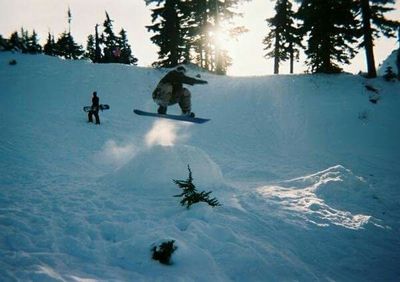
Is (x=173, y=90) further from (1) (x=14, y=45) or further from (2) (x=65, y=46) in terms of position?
(2) (x=65, y=46)

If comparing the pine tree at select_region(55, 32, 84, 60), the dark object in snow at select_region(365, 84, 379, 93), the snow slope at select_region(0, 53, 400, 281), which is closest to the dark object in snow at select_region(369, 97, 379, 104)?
the snow slope at select_region(0, 53, 400, 281)

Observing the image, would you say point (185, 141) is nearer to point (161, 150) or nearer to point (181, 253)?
point (161, 150)

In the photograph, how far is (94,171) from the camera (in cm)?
1032

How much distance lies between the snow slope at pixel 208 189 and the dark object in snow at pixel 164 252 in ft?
0.29

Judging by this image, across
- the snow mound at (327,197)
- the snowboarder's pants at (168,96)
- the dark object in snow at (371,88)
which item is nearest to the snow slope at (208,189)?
the snow mound at (327,197)

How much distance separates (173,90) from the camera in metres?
11.4

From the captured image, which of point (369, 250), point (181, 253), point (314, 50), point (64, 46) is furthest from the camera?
point (64, 46)

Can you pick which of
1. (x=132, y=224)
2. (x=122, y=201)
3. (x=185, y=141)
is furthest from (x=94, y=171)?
(x=185, y=141)

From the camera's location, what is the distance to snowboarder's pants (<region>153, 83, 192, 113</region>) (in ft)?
36.2

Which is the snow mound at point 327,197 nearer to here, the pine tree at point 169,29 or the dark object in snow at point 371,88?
the dark object in snow at point 371,88

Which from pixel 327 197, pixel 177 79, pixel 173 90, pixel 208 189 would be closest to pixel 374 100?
pixel 327 197

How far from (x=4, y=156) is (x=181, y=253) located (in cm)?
888

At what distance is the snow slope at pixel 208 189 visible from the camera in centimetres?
464

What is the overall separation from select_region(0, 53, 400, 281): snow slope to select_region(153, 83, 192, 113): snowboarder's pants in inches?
85.6
